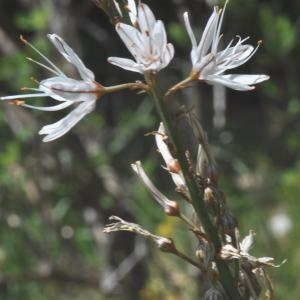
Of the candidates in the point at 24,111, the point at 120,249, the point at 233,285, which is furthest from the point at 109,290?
the point at 233,285

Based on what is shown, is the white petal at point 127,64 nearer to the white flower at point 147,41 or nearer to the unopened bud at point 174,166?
the white flower at point 147,41

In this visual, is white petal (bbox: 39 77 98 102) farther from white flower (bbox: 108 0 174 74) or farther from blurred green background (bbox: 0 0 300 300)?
blurred green background (bbox: 0 0 300 300)

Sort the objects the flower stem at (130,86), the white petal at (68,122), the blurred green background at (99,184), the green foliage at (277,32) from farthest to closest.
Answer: the blurred green background at (99,184)
the green foliage at (277,32)
the white petal at (68,122)
the flower stem at (130,86)

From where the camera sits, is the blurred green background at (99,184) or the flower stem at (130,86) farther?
the blurred green background at (99,184)

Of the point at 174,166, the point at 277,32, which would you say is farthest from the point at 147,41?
the point at 277,32

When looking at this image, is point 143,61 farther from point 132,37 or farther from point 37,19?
point 37,19

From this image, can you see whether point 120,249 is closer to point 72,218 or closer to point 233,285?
point 72,218

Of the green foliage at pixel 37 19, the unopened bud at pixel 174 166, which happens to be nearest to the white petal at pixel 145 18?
the unopened bud at pixel 174 166
